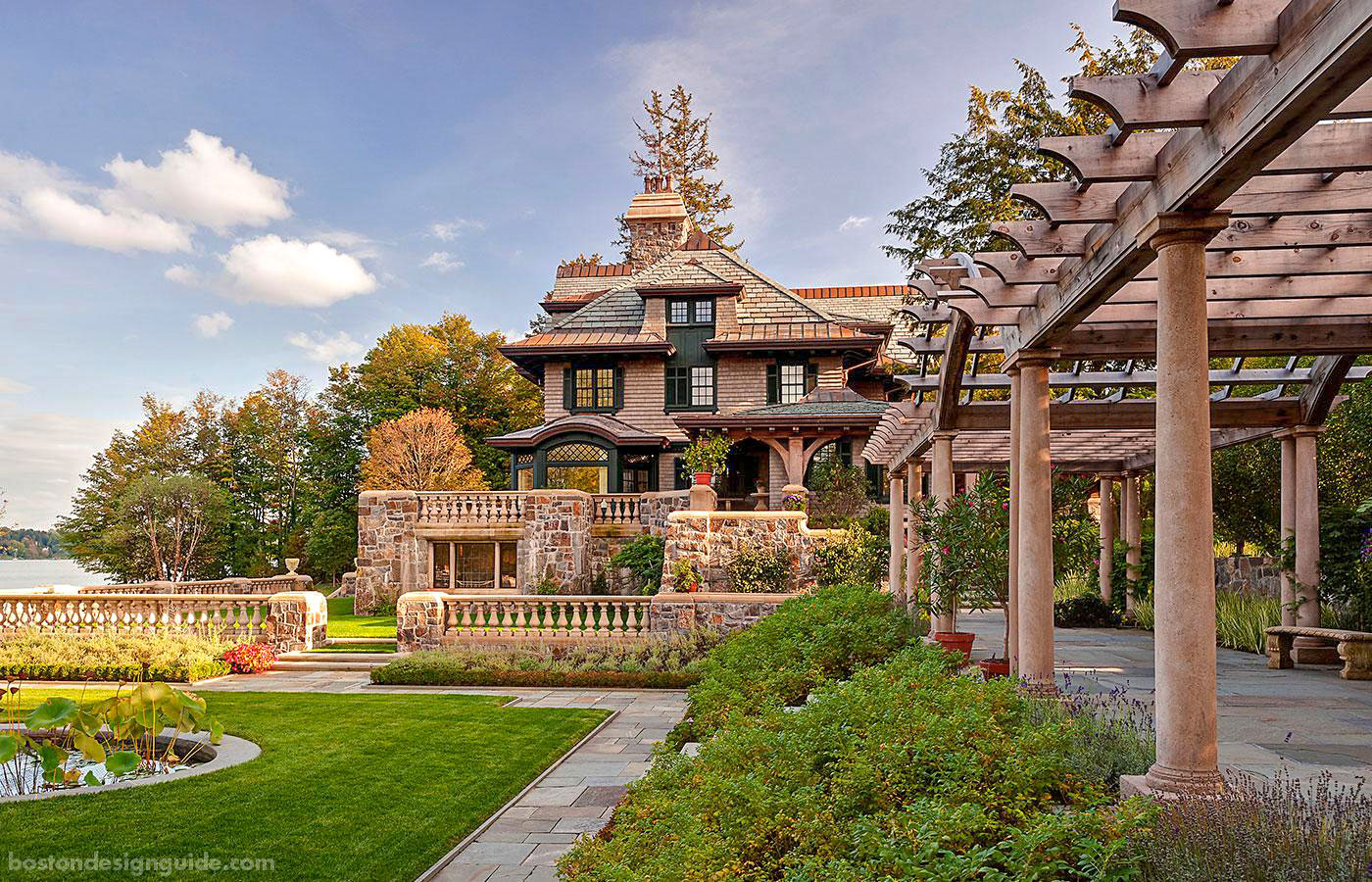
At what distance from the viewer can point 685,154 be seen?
44.3m

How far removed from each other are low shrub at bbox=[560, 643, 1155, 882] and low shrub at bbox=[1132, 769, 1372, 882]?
125 mm

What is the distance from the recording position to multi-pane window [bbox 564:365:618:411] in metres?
28.9

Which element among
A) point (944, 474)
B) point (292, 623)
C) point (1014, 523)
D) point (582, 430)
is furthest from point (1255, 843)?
point (582, 430)

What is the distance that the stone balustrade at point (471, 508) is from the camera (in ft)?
77.5

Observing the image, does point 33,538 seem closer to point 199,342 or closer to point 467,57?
point 199,342

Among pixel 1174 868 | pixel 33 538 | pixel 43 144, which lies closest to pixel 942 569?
pixel 1174 868

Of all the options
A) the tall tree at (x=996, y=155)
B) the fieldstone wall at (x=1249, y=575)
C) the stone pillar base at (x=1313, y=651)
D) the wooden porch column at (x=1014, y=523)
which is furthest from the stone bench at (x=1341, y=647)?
the tall tree at (x=996, y=155)

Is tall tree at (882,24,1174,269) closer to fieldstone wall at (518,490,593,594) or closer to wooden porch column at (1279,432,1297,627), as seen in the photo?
fieldstone wall at (518,490,593,594)

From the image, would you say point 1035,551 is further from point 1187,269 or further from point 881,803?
point 881,803

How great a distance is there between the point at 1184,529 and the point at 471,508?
21.5 m

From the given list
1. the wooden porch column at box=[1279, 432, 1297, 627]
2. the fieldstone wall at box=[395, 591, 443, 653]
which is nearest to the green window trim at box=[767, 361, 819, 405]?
the fieldstone wall at box=[395, 591, 443, 653]

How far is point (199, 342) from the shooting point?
25.3 m

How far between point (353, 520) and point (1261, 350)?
31939mm

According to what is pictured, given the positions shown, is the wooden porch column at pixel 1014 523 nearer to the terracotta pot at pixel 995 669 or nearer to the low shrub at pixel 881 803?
the terracotta pot at pixel 995 669
